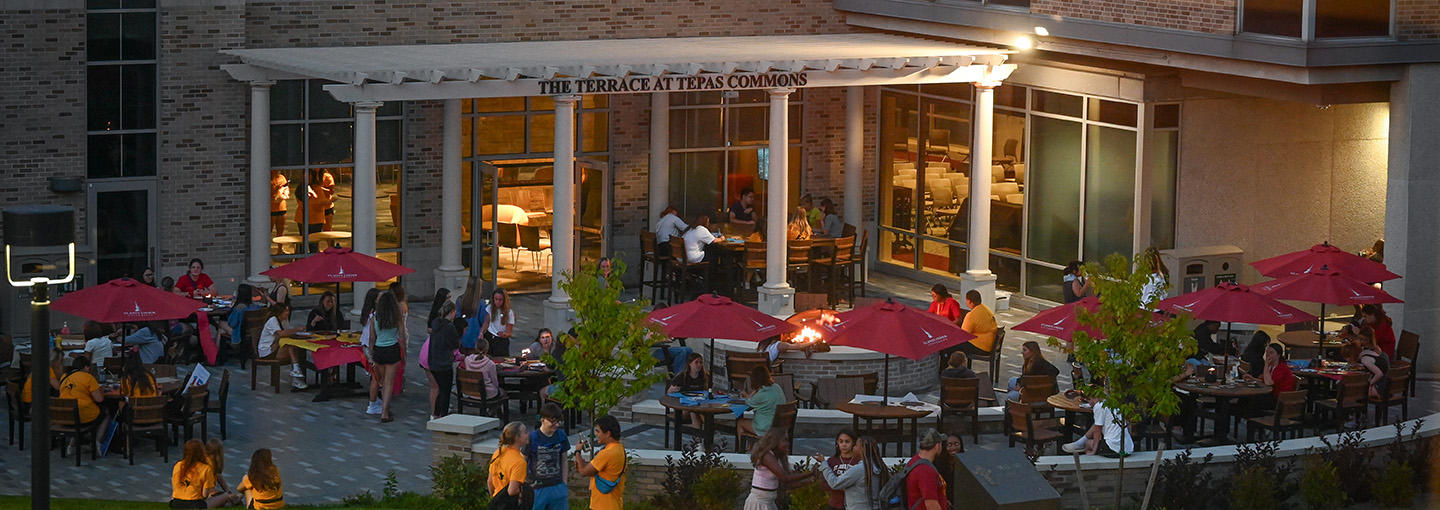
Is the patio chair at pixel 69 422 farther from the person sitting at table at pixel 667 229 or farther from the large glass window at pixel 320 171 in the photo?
the person sitting at table at pixel 667 229

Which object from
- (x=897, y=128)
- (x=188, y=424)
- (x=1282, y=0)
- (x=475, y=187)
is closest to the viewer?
(x=188, y=424)

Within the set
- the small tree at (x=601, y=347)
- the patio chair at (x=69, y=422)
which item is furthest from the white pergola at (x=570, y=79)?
the small tree at (x=601, y=347)

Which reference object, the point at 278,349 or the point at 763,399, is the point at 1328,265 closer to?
the point at 763,399

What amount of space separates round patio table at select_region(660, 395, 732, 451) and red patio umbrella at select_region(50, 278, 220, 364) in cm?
539

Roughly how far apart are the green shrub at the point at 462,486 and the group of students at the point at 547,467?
1.80 metres

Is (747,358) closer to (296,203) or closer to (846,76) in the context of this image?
(846,76)

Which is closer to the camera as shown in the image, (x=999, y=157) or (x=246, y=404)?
(x=246, y=404)

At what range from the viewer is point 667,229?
88.2 ft

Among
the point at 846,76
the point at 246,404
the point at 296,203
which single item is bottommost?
the point at 246,404

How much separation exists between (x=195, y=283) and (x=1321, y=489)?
549 inches

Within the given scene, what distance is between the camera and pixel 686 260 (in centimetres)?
→ 2609

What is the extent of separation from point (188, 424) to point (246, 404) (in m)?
→ 2.14

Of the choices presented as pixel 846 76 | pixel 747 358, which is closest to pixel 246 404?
pixel 747 358

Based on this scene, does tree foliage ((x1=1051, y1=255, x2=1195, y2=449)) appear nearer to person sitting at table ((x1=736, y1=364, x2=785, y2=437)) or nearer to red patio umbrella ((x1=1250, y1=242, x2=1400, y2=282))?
person sitting at table ((x1=736, y1=364, x2=785, y2=437))
